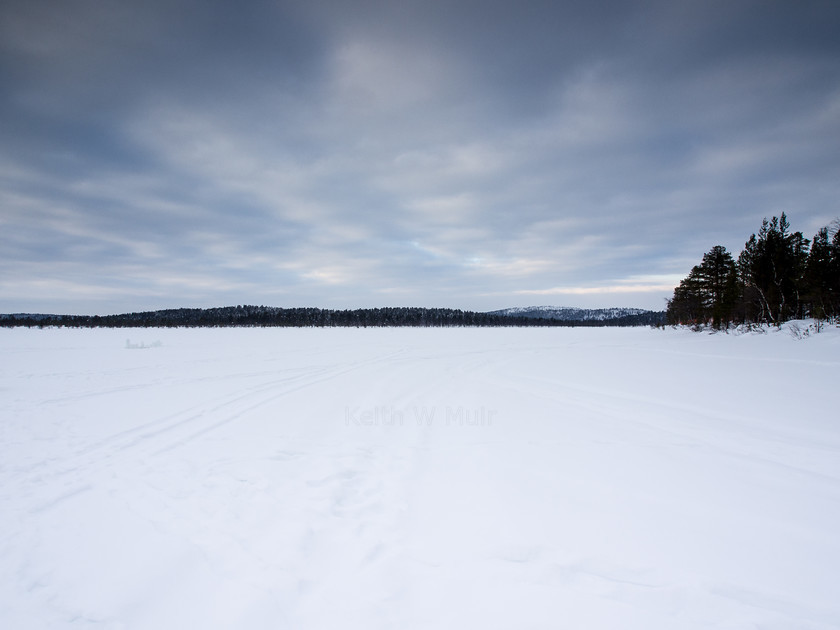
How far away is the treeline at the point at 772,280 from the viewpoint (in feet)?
97.0

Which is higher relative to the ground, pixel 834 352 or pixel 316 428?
pixel 834 352

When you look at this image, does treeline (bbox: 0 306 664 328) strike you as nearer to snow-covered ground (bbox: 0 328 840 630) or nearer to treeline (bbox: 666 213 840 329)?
treeline (bbox: 666 213 840 329)

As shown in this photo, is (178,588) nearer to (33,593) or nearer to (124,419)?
(33,593)

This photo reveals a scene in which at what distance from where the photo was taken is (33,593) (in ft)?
8.53

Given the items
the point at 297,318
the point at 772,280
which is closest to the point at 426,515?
the point at 772,280

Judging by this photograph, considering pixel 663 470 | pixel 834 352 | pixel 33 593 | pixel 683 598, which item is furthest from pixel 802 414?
pixel 834 352

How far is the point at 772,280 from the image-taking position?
33406 millimetres

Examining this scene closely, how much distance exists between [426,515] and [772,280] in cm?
4449

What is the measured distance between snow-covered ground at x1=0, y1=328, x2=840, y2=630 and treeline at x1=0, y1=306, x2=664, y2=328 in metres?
117

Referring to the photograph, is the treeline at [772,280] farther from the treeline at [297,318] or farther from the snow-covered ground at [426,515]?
the treeline at [297,318]

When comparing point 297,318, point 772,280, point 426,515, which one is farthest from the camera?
point 297,318

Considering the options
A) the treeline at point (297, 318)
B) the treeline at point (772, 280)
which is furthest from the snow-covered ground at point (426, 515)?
the treeline at point (297, 318)

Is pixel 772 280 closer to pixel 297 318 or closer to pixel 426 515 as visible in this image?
pixel 426 515

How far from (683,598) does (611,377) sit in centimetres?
Result: 973
